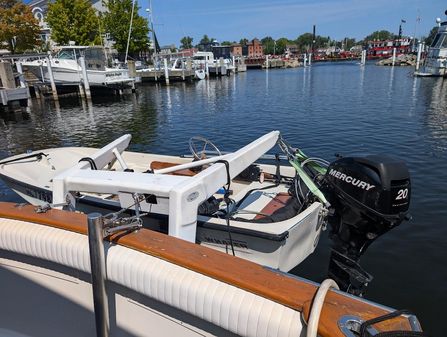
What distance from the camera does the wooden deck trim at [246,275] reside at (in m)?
1.61

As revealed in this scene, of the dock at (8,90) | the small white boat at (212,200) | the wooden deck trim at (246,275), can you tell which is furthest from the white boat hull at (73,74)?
the wooden deck trim at (246,275)

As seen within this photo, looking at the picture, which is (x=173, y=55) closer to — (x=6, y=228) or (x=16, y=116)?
(x=16, y=116)

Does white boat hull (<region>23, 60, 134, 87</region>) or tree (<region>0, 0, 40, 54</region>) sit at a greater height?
tree (<region>0, 0, 40, 54</region>)

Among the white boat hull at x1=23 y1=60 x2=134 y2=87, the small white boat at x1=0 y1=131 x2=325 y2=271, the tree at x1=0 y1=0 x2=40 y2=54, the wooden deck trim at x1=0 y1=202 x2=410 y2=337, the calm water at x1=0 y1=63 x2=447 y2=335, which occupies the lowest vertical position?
the calm water at x1=0 y1=63 x2=447 y2=335

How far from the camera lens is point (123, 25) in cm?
5175

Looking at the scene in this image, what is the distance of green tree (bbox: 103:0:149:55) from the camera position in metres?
51.5

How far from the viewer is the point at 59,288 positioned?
8.32 ft

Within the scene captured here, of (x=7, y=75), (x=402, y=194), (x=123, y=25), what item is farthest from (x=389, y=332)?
(x=123, y=25)

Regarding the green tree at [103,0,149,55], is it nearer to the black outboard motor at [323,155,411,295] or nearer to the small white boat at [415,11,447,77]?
the small white boat at [415,11,447,77]

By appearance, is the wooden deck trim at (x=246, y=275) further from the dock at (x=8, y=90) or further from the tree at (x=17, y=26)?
the tree at (x=17, y=26)

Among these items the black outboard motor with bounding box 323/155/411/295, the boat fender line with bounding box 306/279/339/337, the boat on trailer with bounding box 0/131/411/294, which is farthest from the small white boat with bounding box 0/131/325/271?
the boat fender line with bounding box 306/279/339/337

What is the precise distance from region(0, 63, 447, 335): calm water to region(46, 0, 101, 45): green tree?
18.8m

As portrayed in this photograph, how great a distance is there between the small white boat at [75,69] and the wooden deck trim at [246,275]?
90.6ft

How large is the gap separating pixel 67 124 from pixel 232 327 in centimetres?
1863
